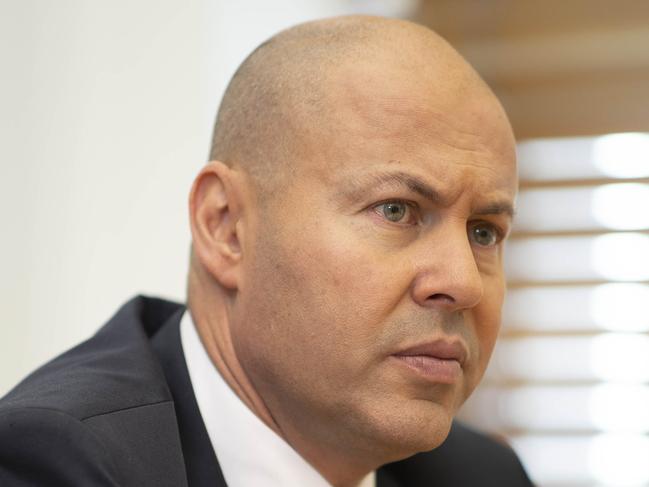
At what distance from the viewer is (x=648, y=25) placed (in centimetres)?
400

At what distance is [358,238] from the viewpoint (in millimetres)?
1792

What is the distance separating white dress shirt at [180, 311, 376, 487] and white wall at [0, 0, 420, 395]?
185 cm

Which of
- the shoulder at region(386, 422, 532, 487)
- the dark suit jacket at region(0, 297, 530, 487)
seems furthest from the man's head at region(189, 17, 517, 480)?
the shoulder at region(386, 422, 532, 487)

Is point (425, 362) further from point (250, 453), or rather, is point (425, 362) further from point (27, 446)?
point (27, 446)

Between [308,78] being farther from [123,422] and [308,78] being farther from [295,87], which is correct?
[123,422]

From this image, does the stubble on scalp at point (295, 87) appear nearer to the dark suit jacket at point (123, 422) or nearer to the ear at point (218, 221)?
the ear at point (218, 221)

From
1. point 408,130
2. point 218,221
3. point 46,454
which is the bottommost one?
point 46,454

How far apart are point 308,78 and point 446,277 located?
0.49m

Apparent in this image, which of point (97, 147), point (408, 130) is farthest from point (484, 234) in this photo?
point (97, 147)

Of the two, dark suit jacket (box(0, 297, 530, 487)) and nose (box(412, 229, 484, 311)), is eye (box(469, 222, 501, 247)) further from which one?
dark suit jacket (box(0, 297, 530, 487))

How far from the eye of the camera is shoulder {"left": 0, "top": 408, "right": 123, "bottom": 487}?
1.51 m

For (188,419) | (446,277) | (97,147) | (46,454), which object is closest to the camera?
(46,454)

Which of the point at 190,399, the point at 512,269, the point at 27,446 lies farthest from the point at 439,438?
the point at 512,269

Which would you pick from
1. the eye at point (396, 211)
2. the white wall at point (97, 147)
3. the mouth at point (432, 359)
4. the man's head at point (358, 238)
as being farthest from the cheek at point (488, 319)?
the white wall at point (97, 147)
